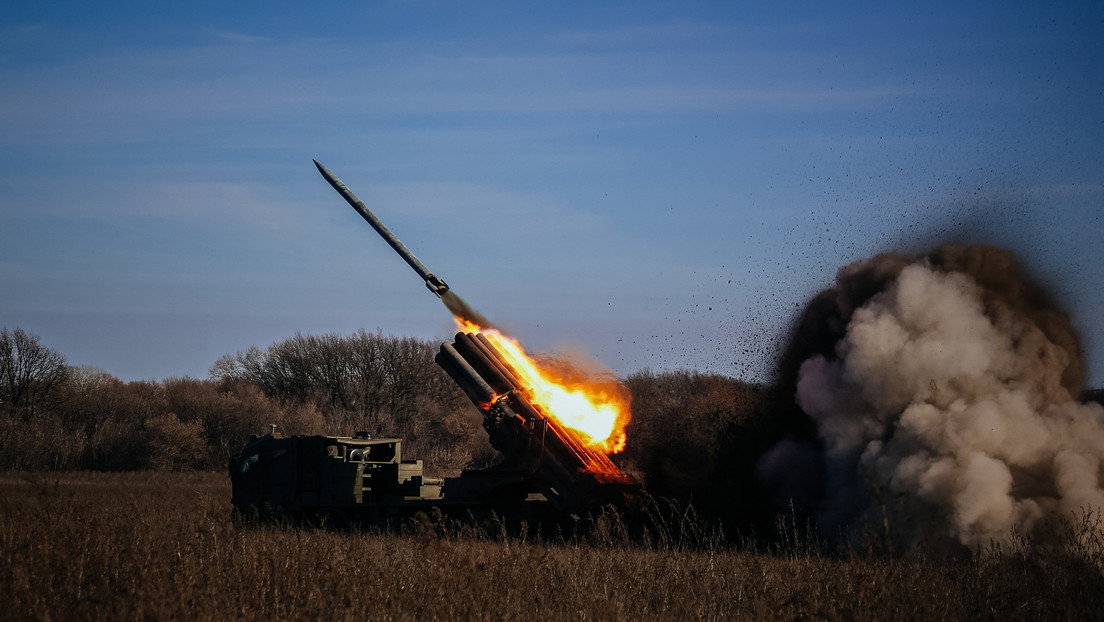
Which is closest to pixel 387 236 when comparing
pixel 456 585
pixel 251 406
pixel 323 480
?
pixel 323 480

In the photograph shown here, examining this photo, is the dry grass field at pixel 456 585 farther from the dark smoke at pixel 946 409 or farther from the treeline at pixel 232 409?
the treeline at pixel 232 409

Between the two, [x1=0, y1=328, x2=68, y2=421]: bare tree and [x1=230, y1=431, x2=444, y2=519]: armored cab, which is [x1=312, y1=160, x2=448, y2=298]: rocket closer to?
[x1=230, y1=431, x2=444, y2=519]: armored cab

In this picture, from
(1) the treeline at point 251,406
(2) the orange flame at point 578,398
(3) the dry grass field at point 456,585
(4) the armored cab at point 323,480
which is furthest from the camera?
(1) the treeline at point 251,406

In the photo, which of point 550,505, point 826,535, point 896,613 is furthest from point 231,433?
point 896,613

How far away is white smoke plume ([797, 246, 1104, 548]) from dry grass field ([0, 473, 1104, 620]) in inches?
139

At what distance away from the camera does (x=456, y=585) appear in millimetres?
11602

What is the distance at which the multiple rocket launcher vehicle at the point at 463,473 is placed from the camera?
824 inches

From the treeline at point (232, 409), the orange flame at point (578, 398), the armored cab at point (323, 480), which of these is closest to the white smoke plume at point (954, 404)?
the orange flame at point (578, 398)

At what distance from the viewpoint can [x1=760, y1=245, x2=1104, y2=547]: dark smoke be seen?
58.6 feet

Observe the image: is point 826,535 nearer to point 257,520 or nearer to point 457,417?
point 257,520

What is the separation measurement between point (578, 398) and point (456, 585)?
11.3m

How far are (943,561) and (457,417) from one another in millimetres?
42621

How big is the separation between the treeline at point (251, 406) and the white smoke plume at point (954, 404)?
22.0ft

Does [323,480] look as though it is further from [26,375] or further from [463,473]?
[26,375]
